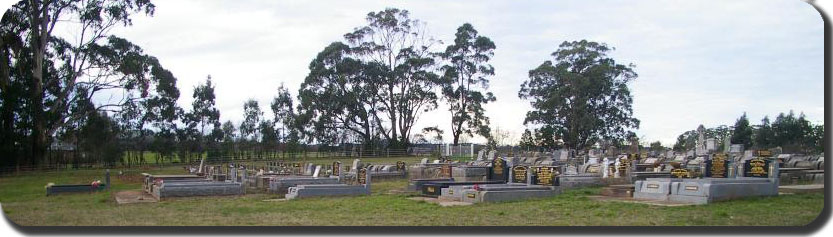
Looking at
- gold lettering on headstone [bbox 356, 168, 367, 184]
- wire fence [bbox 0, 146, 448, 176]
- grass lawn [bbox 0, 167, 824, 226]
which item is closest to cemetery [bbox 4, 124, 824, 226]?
gold lettering on headstone [bbox 356, 168, 367, 184]

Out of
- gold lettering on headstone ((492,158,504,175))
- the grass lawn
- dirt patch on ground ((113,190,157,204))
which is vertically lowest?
dirt patch on ground ((113,190,157,204))

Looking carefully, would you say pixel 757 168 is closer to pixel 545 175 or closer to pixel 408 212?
pixel 545 175

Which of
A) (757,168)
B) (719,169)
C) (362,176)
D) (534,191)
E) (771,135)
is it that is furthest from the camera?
(771,135)

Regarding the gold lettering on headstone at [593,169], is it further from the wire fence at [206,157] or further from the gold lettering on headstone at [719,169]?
the wire fence at [206,157]

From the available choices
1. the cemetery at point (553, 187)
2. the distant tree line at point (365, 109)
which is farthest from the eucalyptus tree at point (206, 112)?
the cemetery at point (553, 187)

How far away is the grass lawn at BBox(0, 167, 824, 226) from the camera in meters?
11.1

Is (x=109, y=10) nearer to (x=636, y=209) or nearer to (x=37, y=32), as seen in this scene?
(x=37, y=32)

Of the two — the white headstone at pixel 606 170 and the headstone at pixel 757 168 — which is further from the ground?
the headstone at pixel 757 168

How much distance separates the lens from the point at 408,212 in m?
13.3

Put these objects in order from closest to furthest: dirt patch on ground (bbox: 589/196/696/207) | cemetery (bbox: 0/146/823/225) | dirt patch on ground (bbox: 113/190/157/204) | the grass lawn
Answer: the grass lawn, dirt patch on ground (bbox: 589/196/696/207), cemetery (bbox: 0/146/823/225), dirt patch on ground (bbox: 113/190/157/204)

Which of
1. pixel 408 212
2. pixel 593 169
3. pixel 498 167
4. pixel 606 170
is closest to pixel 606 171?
pixel 606 170

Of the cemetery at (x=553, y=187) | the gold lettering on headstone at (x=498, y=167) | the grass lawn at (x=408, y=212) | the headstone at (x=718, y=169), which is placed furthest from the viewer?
the gold lettering on headstone at (x=498, y=167)

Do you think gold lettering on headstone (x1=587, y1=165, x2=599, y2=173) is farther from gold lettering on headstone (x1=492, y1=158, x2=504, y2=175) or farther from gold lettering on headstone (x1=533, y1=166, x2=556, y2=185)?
gold lettering on headstone (x1=533, y1=166, x2=556, y2=185)

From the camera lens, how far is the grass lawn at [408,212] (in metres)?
11.1
